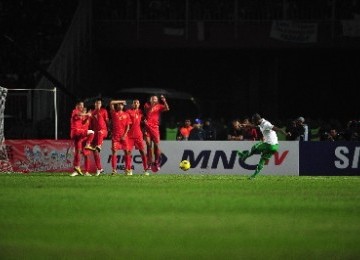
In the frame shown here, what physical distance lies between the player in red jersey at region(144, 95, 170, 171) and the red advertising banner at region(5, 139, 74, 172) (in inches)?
102

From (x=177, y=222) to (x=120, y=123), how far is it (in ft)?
45.7

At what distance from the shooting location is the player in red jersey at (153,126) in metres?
27.6

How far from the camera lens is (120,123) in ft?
88.9

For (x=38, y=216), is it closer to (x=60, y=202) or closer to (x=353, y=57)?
(x=60, y=202)

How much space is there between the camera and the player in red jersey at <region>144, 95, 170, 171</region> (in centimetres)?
2761

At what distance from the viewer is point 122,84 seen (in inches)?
1822

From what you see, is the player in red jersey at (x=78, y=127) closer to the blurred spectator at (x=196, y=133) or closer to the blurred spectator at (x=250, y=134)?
the blurred spectator at (x=196, y=133)

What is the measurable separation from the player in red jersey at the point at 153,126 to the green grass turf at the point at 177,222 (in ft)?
21.3

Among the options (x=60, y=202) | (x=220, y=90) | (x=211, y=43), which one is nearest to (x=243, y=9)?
(x=211, y=43)

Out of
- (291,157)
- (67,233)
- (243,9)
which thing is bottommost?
(291,157)

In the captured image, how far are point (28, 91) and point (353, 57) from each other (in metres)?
18.8

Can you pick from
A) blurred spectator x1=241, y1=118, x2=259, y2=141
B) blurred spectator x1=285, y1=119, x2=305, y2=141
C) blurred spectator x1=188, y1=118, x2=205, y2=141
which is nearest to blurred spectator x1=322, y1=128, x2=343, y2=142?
blurred spectator x1=285, y1=119, x2=305, y2=141

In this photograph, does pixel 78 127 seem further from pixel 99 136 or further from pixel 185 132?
pixel 185 132

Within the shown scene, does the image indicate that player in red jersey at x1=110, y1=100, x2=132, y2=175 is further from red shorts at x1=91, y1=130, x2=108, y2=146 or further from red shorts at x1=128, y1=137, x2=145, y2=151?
red shorts at x1=91, y1=130, x2=108, y2=146
